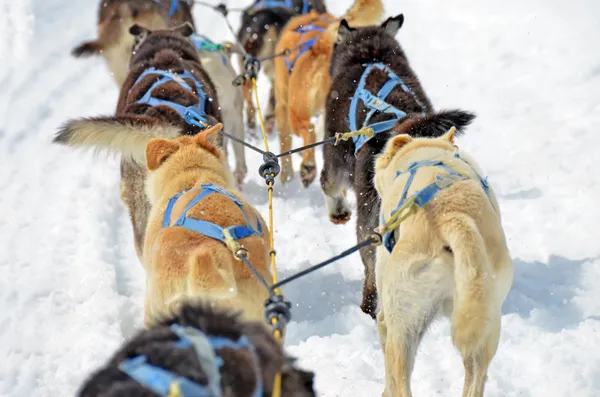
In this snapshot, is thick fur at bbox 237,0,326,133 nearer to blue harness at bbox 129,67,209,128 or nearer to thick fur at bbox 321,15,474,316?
thick fur at bbox 321,15,474,316

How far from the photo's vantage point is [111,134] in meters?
3.83

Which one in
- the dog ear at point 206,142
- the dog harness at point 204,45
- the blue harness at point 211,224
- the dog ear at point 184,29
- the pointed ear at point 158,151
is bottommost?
the blue harness at point 211,224

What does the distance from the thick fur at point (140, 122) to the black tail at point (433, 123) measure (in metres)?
1.19

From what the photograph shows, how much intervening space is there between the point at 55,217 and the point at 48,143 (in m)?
1.85

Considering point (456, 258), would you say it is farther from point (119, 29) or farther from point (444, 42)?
point (444, 42)

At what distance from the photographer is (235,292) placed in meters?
2.65

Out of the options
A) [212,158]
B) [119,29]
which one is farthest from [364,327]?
[119,29]

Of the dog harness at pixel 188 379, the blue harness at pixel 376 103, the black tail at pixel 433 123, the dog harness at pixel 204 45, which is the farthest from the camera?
the dog harness at pixel 204 45

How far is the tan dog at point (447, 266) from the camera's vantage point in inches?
98.3

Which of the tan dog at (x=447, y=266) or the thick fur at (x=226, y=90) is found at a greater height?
the thick fur at (x=226, y=90)

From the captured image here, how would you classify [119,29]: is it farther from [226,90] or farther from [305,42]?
[305,42]

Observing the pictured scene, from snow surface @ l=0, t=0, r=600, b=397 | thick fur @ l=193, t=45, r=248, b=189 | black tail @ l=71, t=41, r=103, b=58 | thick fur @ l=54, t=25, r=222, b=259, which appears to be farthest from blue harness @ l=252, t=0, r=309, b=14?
thick fur @ l=54, t=25, r=222, b=259

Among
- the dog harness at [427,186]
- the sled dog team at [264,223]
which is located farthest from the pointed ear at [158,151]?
the dog harness at [427,186]

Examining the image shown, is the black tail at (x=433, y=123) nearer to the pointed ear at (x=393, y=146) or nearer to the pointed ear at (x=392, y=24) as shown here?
the pointed ear at (x=393, y=146)
